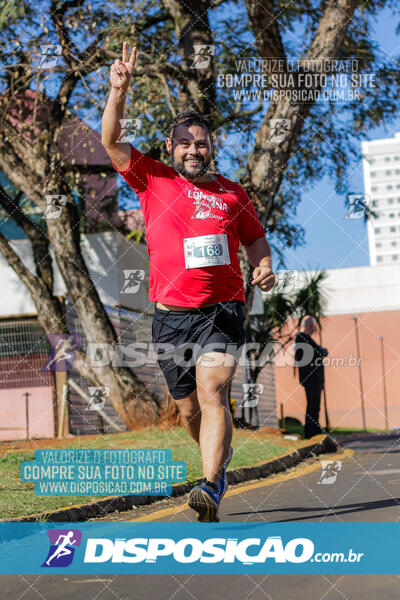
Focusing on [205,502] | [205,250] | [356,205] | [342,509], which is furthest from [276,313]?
[205,502]

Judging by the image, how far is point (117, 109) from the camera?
417 cm

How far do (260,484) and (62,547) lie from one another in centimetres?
435

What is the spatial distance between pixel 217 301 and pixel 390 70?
11.7 m

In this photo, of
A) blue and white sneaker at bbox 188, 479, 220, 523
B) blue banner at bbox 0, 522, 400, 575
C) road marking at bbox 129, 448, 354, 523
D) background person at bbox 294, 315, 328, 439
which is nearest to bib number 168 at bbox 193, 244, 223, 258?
blue and white sneaker at bbox 188, 479, 220, 523

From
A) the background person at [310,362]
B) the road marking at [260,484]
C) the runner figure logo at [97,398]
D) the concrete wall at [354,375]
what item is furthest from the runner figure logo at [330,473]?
the concrete wall at [354,375]

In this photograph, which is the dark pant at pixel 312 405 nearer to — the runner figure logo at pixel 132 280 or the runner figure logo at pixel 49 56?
the runner figure logo at pixel 132 280

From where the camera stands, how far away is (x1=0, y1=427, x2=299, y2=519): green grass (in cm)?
597

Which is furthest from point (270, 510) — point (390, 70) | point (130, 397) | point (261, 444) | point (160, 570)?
point (390, 70)

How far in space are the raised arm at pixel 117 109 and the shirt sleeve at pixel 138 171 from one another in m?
0.04

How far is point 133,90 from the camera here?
1266cm

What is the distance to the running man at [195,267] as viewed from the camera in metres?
4.27

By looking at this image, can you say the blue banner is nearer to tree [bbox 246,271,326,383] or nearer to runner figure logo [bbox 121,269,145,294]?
runner figure logo [bbox 121,269,145,294]

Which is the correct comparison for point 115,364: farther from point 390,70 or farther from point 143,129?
point 390,70

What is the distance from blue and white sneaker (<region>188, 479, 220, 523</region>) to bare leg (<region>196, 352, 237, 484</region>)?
0.41ft
